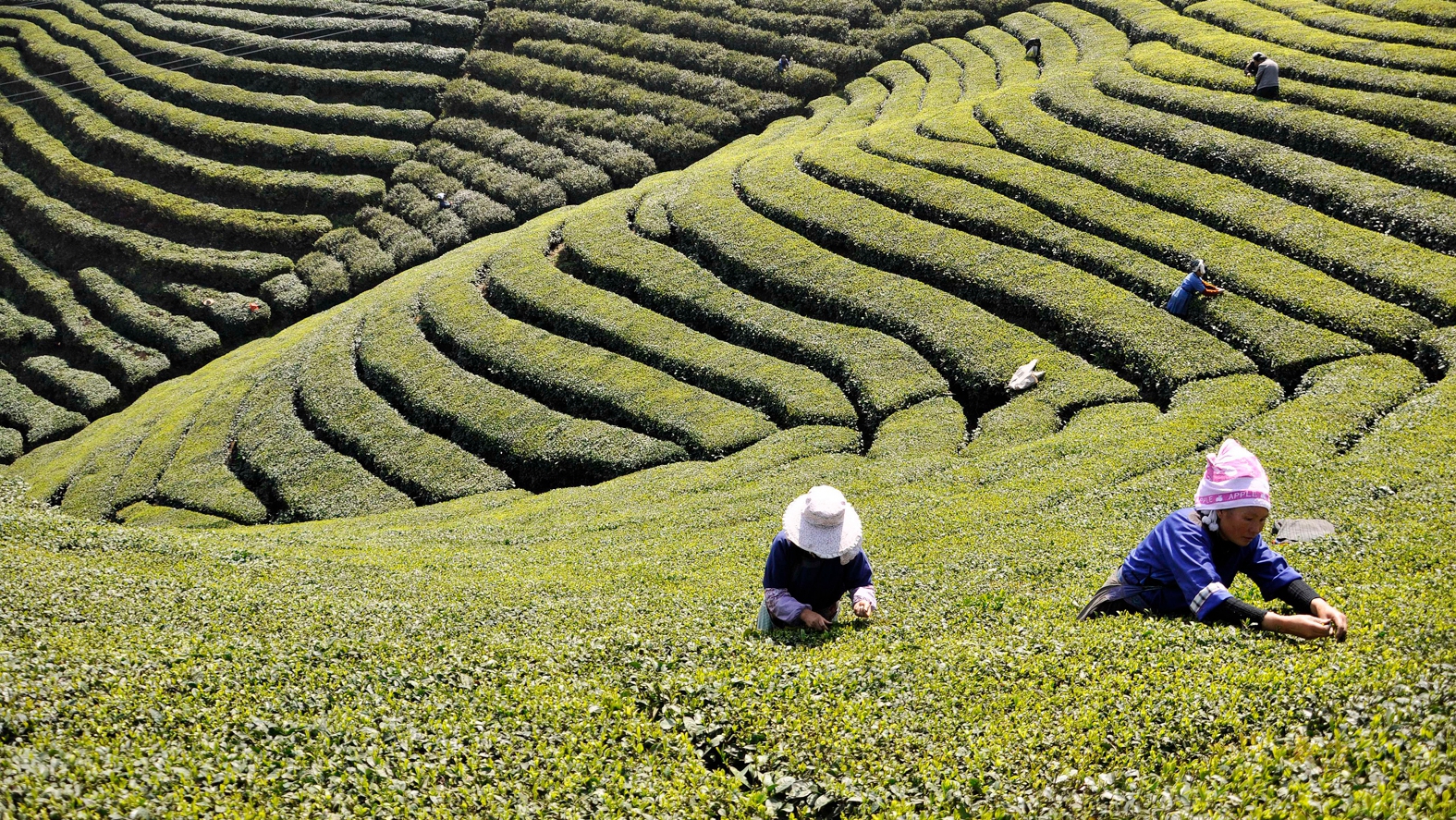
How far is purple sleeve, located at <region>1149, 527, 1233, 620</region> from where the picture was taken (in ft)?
30.4

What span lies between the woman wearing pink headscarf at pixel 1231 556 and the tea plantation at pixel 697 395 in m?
0.32

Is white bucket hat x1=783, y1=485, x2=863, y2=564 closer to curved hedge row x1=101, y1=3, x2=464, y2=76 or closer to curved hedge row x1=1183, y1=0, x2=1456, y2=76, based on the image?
curved hedge row x1=1183, y1=0, x2=1456, y2=76

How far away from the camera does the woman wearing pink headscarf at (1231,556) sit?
29.5 ft

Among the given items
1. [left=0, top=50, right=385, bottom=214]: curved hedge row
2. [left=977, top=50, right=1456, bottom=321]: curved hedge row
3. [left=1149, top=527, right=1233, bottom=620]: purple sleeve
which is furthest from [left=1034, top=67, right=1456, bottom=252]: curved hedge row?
[left=0, top=50, right=385, bottom=214]: curved hedge row

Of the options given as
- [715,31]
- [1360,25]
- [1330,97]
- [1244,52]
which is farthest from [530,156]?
[1360,25]

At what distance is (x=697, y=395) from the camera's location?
34531 millimetres

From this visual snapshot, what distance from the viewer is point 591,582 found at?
1878 centimetres

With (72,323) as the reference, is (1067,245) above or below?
above

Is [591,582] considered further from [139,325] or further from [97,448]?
[139,325]

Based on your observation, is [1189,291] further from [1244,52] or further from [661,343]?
[1244,52]

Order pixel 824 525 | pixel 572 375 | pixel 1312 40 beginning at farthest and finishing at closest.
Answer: pixel 1312 40 < pixel 572 375 < pixel 824 525

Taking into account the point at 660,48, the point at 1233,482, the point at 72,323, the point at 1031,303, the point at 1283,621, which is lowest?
the point at 72,323

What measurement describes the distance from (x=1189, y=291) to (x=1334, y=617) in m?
24.6

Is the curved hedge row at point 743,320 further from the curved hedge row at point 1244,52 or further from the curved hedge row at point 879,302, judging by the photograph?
the curved hedge row at point 1244,52
